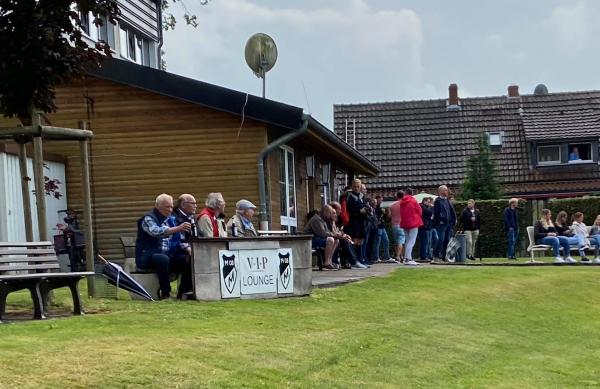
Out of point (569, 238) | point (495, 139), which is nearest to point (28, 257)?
point (569, 238)

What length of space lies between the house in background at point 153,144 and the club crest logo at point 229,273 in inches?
259

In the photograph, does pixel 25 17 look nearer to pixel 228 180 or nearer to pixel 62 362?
pixel 62 362

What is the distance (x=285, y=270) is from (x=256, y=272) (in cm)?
59

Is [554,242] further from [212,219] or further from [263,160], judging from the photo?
[212,219]

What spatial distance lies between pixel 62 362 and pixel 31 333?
6.13 ft

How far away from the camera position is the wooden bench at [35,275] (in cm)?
1130

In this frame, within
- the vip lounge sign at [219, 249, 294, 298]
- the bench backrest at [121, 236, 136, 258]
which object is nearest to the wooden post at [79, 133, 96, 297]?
the vip lounge sign at [219, 249, 294, 298]

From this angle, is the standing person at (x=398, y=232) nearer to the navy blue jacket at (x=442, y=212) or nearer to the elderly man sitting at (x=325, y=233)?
the navy blue jacket at (x=442, y=212)

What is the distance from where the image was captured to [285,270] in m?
14.4

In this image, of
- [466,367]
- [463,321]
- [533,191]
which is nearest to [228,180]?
[463,321]

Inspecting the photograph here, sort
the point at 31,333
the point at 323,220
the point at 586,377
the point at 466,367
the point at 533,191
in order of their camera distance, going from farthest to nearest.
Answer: the point at 533,191 < the point at 323,220 < the point at 586,377 < the point at 466,367 < the point at 31,333

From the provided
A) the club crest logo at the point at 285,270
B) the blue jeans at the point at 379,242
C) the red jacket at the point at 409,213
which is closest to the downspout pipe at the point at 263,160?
the red jacket at the point at 409,213

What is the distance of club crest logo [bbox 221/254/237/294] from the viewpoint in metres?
13.5

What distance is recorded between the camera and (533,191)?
45.2m
